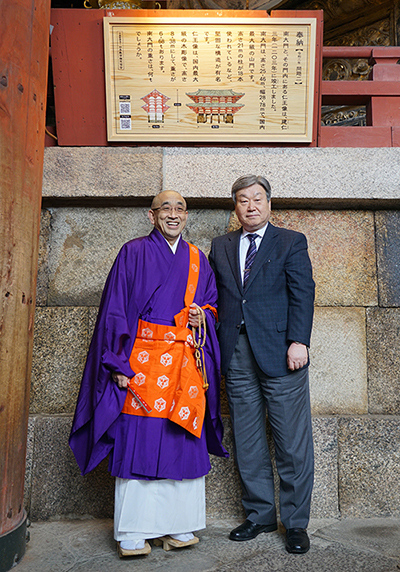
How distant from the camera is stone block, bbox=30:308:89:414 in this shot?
135 inches

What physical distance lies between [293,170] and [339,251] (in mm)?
703

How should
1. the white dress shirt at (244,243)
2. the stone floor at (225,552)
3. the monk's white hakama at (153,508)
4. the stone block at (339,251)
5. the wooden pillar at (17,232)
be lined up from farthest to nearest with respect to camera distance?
1. the stone block at (339,251)
2. the white dress shirt at (244,243)
3. the monk's white hakama at (153,508)
4. the stone floor at (225,552)
5. the wooden pillar at (17,232)

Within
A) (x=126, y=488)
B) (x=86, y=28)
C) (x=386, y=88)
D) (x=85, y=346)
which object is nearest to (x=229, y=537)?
(x=126, y=488)

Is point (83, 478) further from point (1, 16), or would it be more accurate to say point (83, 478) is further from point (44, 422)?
point (1, 16)

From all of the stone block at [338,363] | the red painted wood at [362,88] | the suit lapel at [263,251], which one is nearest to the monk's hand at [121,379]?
the suit lapel at [263,251]

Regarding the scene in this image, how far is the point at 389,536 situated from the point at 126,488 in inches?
63.9

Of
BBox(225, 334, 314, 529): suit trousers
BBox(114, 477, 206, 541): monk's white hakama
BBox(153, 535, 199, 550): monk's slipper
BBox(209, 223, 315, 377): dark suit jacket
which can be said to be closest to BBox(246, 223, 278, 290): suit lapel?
BBox(209, 223, 315, 377): dark suit jacket

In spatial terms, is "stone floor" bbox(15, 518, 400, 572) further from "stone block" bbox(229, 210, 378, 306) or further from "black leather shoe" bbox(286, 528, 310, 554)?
"stone block" bbox(229, 210, 378, 306)

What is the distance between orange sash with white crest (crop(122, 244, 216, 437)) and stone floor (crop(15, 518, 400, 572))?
675mm

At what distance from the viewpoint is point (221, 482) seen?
3.20 m

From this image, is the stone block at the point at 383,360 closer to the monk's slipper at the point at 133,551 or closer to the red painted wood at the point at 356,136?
the red painted wood at the point at 356,136

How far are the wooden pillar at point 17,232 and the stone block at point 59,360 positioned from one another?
0.84 metres

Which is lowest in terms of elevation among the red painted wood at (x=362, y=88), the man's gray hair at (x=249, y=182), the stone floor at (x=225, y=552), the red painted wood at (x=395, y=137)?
the stone floor at (x=225, y=552)

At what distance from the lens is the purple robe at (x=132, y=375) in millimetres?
2613
